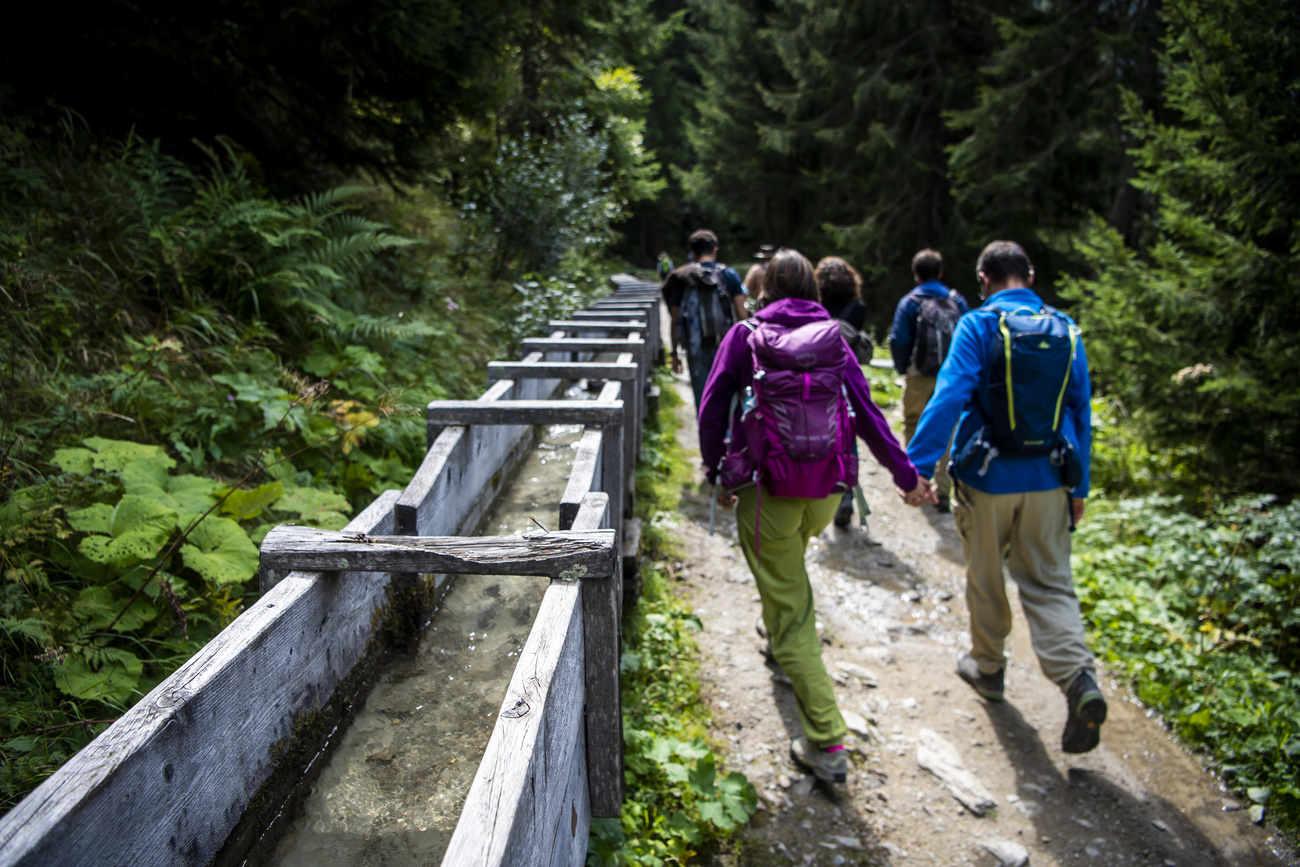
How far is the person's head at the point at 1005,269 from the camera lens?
3654mm

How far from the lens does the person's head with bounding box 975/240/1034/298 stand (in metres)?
3.65

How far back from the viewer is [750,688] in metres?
3.90

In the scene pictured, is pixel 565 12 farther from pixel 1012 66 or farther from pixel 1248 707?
pixel 1248 707

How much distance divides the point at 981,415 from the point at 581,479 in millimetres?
2078

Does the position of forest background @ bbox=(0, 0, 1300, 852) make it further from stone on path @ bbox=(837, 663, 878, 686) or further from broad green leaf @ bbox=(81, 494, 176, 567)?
stone on path @ bbox=(837, 663, 878, 686)

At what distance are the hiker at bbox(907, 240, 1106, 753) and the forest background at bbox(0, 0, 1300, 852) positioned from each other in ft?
3.44

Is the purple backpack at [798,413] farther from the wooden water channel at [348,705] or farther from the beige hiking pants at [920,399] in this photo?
the beige hiking pants at [920,399]

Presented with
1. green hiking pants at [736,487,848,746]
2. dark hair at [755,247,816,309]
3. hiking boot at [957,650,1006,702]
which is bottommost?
hiking boot at [957,650,1006,702]

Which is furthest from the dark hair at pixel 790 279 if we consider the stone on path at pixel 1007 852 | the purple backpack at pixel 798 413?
the stone on path at pixel 1007 852

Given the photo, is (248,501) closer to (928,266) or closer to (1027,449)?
(1027,449)

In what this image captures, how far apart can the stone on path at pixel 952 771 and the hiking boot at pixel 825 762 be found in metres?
0.51

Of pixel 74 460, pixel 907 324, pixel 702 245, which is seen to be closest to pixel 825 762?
pixel 74 460

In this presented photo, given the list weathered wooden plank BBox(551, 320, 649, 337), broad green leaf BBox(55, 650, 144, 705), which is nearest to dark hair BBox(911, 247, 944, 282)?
weathered wooden plank BBox(551, 320, 649, 337)

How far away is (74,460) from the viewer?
2.93 metres
